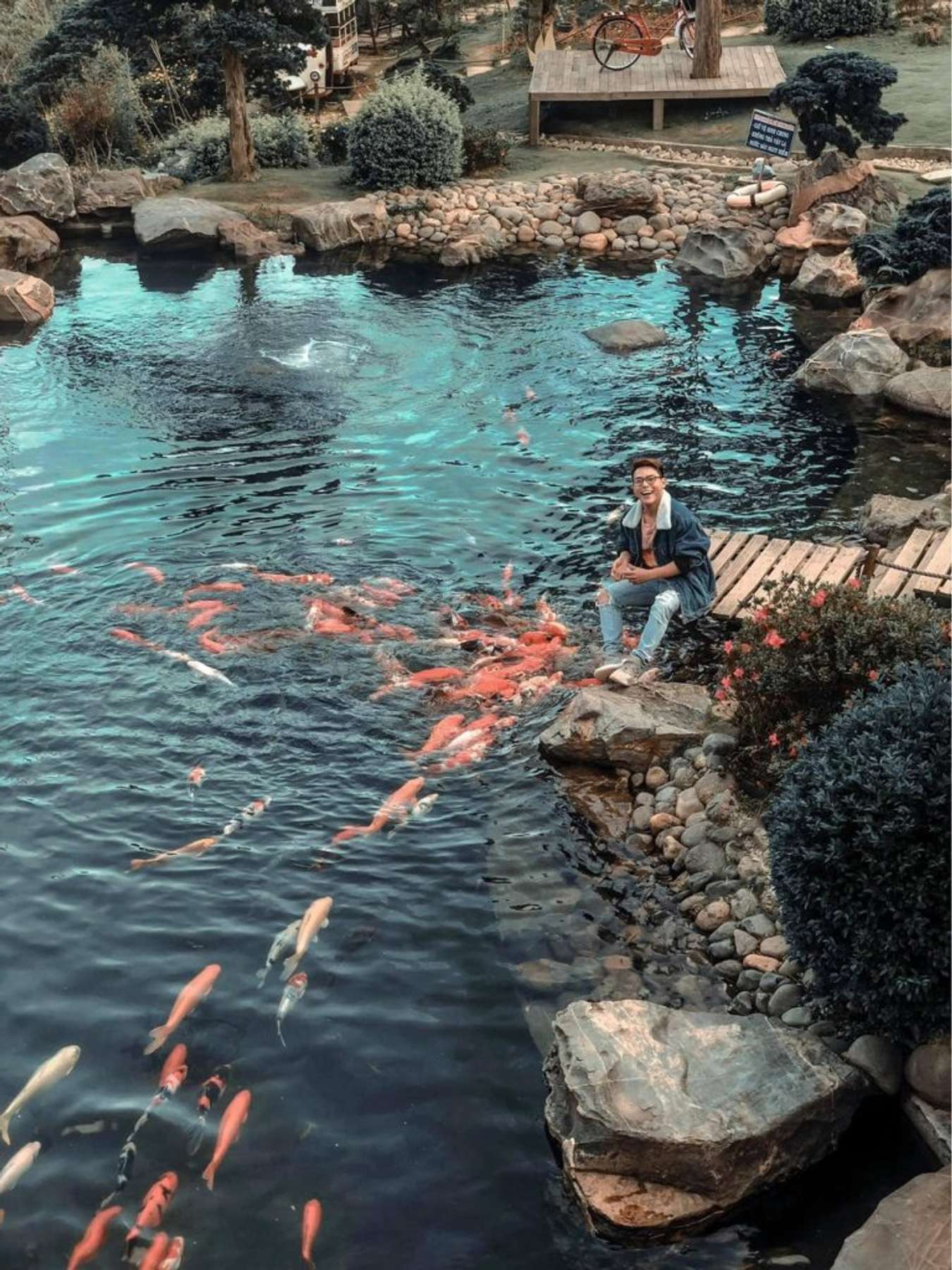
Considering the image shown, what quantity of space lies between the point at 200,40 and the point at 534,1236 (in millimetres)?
23729

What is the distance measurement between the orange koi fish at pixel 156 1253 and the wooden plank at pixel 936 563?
26.1 ft

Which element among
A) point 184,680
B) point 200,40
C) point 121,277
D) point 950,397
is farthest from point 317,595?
point 200,40

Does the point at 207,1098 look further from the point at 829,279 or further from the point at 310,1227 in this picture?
the point at 829,279

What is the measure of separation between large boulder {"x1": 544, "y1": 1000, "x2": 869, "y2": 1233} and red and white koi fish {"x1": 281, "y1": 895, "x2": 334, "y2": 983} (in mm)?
1866

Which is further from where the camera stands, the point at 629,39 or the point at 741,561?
the point at 629,39

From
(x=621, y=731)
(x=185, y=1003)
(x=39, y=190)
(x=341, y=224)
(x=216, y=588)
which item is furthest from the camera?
(x=39, y=190)

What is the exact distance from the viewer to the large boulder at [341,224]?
935 inches

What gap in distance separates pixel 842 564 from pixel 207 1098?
24.5 ft

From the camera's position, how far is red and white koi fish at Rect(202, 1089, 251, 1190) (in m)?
6.74

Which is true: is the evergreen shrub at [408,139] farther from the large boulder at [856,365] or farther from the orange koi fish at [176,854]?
the orange koi fish at [176,854]

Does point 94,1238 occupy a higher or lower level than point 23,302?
lower

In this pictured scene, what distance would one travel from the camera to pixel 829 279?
2052 cm

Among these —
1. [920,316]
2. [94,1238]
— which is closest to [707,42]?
[920,316]

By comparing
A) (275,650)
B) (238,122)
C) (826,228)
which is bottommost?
(275,650)
